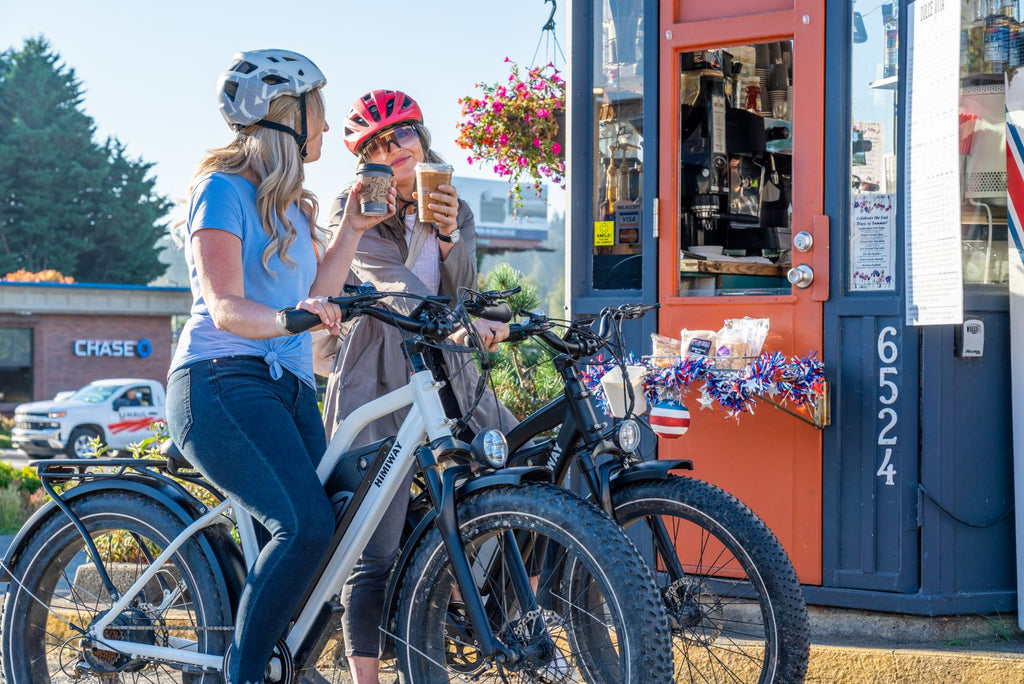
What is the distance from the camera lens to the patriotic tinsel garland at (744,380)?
4605mm

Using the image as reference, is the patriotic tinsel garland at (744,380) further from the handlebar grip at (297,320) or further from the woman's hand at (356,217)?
the handlebar grip at (297,320)

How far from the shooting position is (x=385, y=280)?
Result: 3814mm

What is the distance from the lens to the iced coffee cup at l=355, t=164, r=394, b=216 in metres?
3.31

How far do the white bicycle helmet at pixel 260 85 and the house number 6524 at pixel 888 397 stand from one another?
2573 mm

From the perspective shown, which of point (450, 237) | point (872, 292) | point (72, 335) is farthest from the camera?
point (72, 335)

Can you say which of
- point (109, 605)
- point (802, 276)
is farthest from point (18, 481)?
point (802, 276)

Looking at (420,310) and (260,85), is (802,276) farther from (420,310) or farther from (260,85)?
(260,85)

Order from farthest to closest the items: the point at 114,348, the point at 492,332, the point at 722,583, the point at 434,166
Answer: the point at 114,348 < the point at 434,166 < the point at 492,332 < the point at 722,583

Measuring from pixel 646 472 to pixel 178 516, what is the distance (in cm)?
137

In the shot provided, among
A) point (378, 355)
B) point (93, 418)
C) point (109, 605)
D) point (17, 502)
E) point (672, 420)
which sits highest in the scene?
point (378, 355)

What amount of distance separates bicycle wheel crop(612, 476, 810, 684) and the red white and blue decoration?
120cm

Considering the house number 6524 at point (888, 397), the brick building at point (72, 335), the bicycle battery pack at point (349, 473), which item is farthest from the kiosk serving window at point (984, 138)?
the brick building at point (72, 335)

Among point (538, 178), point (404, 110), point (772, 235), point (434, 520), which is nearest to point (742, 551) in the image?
point (434, 520)

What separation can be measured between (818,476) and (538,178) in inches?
129
